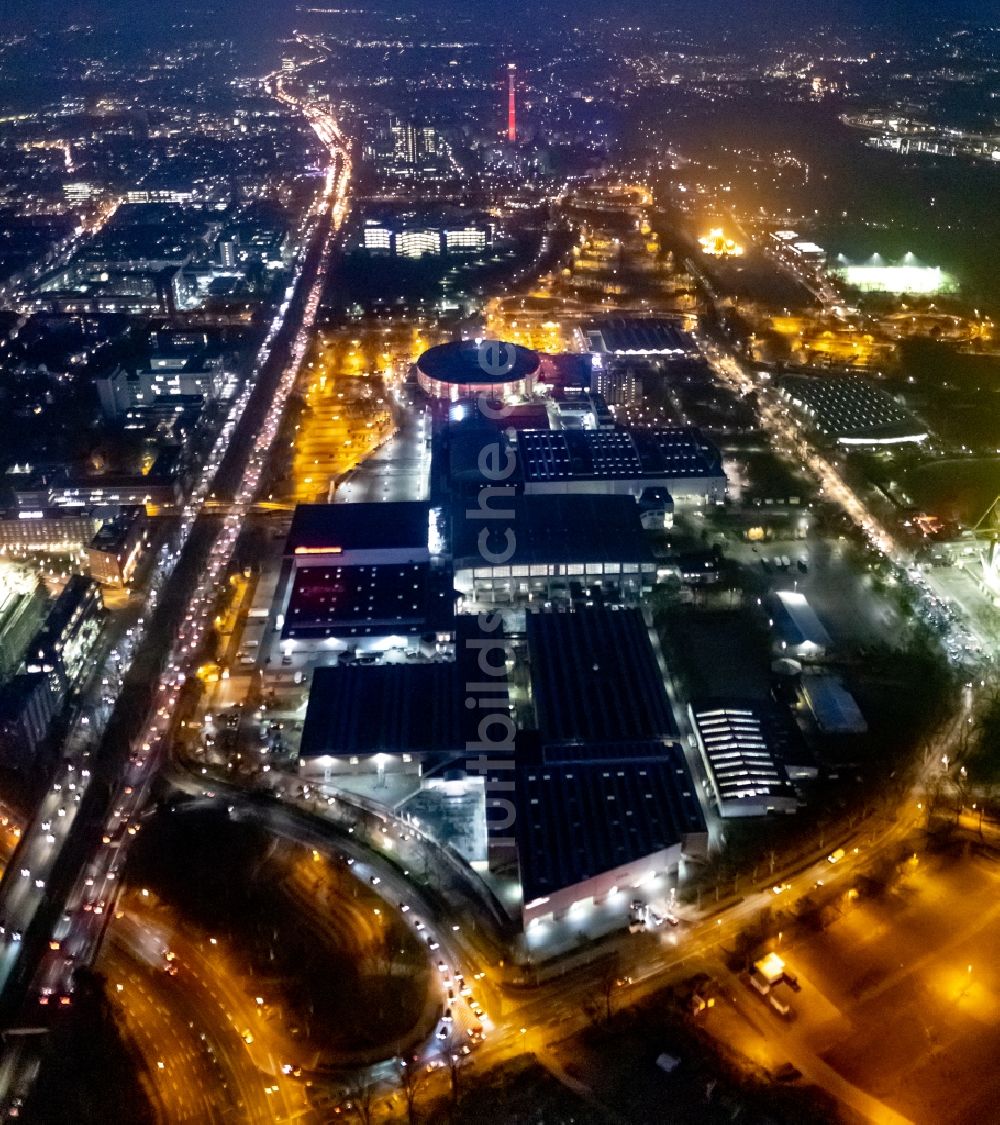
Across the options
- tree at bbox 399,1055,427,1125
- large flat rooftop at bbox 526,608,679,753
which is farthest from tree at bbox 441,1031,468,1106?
large flat rooftop at bbox 526,608,679,753

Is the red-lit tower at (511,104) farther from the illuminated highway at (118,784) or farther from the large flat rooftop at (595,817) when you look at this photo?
the large flat rooftop at (595,817)

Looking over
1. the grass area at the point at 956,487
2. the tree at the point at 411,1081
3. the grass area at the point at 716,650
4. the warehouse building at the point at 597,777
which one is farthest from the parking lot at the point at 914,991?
the grass area at the point at 956,487

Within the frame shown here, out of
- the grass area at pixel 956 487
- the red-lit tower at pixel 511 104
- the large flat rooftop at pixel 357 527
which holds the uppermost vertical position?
the red-lit tower at pixel 511 104

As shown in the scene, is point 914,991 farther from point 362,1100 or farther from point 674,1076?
point 362,1100

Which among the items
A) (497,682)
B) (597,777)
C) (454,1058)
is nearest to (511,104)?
(497,682)

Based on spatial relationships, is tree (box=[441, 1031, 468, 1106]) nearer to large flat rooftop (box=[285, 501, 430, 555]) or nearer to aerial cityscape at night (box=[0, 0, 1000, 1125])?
aerial cityscape at night (box=[0, 0, 1000, 1125])

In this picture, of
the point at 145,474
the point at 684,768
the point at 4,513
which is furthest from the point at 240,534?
the point at 684,768
